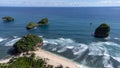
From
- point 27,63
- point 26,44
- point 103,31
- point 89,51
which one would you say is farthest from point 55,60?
point 103,31

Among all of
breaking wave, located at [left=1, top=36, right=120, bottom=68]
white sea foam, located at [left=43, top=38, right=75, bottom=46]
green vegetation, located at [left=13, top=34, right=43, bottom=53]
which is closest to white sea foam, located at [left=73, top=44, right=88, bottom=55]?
breaking wave, located at [left=1, top=36, right=120, bottom=68]

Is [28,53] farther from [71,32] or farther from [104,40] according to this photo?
[71,32]

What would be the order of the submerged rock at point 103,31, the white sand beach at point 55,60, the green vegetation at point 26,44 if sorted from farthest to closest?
the submerged rock at point 103,31 < the green vegetation at point 26,44 < the white sand beach at point 55,60

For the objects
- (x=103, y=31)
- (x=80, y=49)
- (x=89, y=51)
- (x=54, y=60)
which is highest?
(x=103, y=31)

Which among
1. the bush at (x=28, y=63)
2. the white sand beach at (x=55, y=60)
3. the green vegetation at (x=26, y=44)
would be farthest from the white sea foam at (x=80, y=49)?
the bush at (x=28, y=63)

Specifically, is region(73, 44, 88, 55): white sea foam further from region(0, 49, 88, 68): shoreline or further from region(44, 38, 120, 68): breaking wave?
region(0, 49, 88, 68): shoreline

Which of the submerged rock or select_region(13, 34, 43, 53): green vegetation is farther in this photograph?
the submerged rock

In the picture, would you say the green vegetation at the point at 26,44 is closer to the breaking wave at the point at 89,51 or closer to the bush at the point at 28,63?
the breaking wave at the point at 89,51

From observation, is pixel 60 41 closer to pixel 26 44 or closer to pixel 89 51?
pixel 89 51
